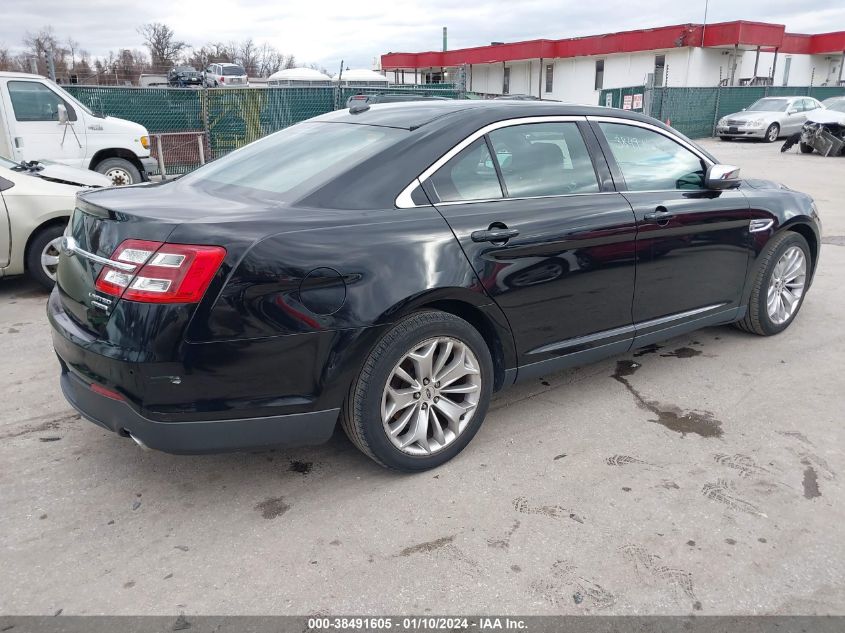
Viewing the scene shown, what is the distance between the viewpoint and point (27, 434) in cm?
351

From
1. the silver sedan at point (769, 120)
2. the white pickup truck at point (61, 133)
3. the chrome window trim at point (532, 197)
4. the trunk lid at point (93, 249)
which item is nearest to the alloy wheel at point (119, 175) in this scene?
the white pickup truck at point (61, 133)

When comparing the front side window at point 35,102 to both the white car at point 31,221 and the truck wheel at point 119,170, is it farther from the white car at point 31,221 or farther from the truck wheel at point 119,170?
the white car at point 31,221

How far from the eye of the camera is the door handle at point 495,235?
3131mm

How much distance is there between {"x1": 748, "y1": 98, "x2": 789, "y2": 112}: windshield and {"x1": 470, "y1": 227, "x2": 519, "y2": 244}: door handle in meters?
24.7

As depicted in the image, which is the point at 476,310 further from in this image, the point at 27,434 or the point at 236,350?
the point at 27,434

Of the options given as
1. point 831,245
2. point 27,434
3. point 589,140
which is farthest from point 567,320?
point 831,245

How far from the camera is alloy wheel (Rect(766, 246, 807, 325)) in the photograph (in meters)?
4.87

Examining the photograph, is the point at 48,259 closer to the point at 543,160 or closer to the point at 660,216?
the point at 543,160

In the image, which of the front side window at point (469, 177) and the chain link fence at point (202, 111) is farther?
the chain link fence at point (202, 111)

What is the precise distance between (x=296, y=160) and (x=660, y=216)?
6.63 feet

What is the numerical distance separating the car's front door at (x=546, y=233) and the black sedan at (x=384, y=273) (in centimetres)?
1

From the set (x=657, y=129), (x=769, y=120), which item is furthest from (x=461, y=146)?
(x=769, y=120)

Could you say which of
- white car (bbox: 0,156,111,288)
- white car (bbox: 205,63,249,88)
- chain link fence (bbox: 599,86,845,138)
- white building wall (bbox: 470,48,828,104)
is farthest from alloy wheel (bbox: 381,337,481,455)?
white car (bbox: 205,63,249,88)

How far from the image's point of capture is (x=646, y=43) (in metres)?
33.9
